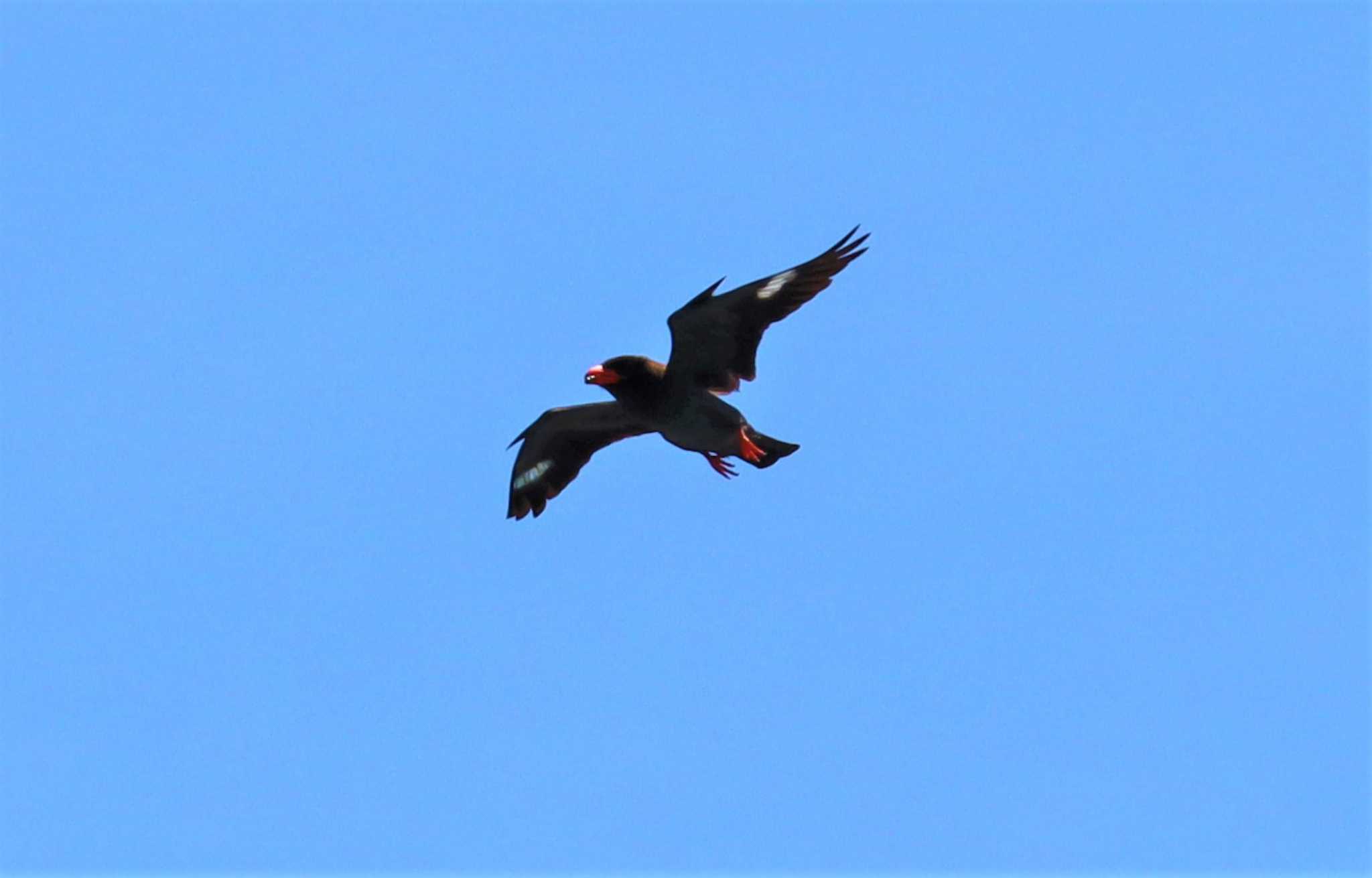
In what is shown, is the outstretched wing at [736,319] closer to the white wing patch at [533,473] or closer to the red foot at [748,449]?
the red foot at [748,449]

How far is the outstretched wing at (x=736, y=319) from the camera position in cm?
2189

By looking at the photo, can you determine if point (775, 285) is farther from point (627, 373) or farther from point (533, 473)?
point (533, 473)

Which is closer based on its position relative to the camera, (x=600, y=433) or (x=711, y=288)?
(x=711, y=288)

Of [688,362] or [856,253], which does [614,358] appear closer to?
[688,362]

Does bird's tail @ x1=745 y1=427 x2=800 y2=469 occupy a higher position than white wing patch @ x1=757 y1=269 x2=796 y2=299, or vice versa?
white wing patch @ x1=757 y1=269 x2=796 y2=299

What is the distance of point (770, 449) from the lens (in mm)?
22859

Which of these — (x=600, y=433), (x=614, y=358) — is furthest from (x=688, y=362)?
(x=600, y=433)

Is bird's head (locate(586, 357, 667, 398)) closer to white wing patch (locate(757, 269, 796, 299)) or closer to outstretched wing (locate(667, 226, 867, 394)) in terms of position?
outstretched wing (locate(667, 226, 867, 394))

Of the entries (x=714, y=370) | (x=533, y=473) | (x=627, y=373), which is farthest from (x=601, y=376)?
(x=533, y=473)

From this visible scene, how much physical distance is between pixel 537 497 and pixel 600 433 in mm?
1018

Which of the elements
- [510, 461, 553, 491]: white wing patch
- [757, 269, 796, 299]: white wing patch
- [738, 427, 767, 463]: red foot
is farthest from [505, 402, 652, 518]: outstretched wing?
[757, 269, 796, 299]: white wing patch

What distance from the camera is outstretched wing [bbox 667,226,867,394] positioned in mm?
21891

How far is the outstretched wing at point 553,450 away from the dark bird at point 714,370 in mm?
625

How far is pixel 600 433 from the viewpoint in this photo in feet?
80.7
